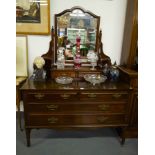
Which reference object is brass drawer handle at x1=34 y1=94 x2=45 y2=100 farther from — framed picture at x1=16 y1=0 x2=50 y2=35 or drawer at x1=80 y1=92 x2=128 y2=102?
framed picture at x1=16 y1=0 x2=50 y2=35

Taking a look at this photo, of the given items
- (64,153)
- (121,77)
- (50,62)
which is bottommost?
(64,153)

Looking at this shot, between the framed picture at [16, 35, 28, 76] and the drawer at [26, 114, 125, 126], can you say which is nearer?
the drawer at [26, 114, 125, 126]

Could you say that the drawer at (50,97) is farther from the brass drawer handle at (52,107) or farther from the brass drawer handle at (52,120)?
the brass drawer handle at (52,120)

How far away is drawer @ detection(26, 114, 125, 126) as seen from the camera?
77.9 inches

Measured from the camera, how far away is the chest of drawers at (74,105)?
6.26ft

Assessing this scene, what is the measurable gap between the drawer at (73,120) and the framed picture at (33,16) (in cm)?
109

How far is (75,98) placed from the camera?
76.5 inches

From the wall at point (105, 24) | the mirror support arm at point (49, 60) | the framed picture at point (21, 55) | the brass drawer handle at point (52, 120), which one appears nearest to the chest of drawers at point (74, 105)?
the brass drawer handle at point (52, 120)

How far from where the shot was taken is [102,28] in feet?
7.75

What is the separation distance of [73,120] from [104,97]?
1.48 ft

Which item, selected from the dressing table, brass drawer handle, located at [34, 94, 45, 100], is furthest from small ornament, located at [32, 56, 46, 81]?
brass drawer handle, located at [34, 94, 45, 100]
